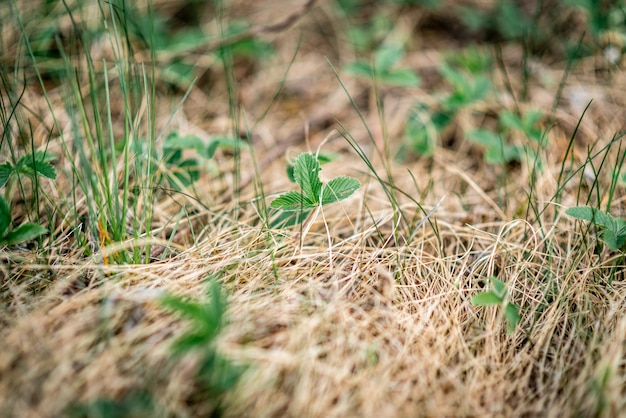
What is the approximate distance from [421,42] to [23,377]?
225 centimetres

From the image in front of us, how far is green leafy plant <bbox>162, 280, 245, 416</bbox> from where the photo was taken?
2.65ft

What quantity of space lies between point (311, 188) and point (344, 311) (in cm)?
34

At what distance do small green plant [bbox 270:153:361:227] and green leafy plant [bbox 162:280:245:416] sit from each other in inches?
15.0

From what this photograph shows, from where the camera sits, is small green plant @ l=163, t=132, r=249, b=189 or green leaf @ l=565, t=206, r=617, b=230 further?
small green plant @ l=163, t=132, r=249, b=189

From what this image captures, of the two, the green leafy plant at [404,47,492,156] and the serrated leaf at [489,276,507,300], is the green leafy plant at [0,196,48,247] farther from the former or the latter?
the green leafy plant at [404,47,492,156]

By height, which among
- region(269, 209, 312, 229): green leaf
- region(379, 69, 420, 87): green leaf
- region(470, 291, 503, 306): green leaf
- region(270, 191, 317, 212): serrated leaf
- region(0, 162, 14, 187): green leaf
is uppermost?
region(379, 69, 420, 87): green leaf

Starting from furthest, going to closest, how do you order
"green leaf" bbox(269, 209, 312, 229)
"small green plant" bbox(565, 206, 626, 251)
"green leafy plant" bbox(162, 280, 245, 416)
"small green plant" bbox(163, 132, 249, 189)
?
"small green plant" bbox(163, 132, 249, 189), "green leaf" bbox(269, 209, 312, 229), "small green plant" bbox(565, 206, 626, 251), "green leafy plant" bbox(162, 280, 245, 416)

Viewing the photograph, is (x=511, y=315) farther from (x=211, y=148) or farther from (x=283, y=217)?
(x=211, y=148)

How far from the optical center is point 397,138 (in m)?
1.92

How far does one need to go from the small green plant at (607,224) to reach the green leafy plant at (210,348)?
36.1 inches

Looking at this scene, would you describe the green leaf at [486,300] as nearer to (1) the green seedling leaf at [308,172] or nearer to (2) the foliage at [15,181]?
(1) the green seedling leaf at [308,172]

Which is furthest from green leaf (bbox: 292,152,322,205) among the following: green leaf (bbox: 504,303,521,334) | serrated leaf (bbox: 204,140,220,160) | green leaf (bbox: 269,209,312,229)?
green leaf (bbox: 504,303,521,334)

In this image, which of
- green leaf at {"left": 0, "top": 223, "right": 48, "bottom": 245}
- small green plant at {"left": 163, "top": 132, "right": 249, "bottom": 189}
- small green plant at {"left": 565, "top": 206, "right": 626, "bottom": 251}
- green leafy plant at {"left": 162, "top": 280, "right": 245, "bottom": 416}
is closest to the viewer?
green leafy plant at {"left": 162, "top": 280, "right": 245, "bottom": 416}

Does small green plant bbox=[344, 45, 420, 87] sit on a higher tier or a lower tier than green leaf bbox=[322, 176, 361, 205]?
higher
